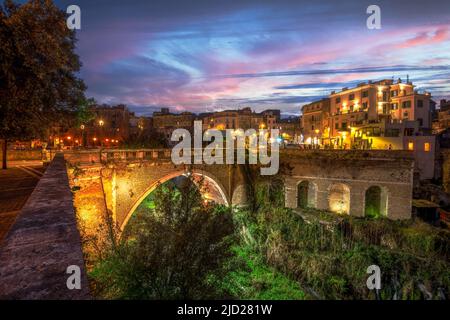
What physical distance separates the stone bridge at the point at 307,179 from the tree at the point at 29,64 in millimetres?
4777

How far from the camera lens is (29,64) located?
9.93 metres

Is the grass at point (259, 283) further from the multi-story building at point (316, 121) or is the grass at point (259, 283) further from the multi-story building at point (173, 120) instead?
the multi-story building at point (173, 120)

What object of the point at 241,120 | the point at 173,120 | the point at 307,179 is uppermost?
the point at 173,120

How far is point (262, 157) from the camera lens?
82.5ft

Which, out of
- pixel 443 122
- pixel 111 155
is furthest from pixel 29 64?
pixel 443 122

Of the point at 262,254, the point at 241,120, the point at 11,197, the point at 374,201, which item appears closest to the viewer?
the point at 11,197

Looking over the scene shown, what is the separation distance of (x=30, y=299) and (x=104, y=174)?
14.9 meters

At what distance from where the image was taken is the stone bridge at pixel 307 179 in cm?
1741

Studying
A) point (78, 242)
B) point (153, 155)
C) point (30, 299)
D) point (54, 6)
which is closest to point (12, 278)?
point (30, 299)

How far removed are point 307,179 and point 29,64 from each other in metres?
21.5

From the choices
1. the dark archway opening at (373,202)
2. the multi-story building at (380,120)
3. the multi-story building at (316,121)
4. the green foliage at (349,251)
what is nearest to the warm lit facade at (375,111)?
the multi-story building at (380,120)

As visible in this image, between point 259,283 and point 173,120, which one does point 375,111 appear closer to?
point 259,283

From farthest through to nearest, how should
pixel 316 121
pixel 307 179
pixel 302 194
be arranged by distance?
pixel 316 121 < pixel 302 194 < pixel 307 179
